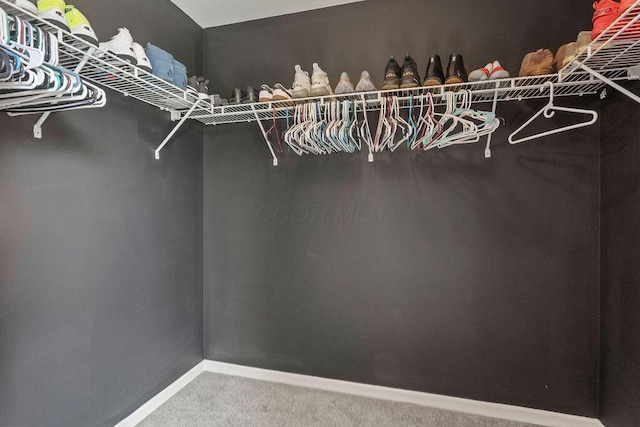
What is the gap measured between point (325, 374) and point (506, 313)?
1.17 metres

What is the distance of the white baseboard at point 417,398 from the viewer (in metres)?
1.80

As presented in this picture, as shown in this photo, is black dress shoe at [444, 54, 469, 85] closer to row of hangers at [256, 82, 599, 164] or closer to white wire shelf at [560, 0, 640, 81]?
row of hangers at [256, 82, 599, 164]

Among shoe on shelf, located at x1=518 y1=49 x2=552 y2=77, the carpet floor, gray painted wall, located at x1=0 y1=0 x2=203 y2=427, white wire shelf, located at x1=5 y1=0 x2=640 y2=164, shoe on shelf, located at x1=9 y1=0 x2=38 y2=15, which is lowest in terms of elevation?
the carpet floor

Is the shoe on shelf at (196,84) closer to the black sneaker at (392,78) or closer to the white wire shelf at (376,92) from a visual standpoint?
the white wire shelf at (376,92)

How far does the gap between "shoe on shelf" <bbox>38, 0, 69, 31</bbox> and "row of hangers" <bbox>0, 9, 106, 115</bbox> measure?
0.10 m

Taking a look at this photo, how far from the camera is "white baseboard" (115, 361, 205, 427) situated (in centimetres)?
177

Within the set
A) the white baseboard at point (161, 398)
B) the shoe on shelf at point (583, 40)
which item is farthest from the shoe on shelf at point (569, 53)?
the white baseboard at point (161, 398)

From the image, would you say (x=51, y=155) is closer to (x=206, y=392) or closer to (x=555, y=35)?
(x=206, y=392)

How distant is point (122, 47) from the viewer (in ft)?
4.38

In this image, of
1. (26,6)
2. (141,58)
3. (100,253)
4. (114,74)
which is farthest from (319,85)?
(100,253)

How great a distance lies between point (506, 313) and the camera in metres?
1.87

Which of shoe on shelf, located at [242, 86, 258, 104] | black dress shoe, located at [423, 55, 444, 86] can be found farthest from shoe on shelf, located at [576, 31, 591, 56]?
shoe on shelf, located at [242, 86, 258, 104]

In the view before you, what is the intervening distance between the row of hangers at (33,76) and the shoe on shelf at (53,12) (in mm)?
102

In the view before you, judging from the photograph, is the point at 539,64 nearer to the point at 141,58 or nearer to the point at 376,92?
the point at 376,92
